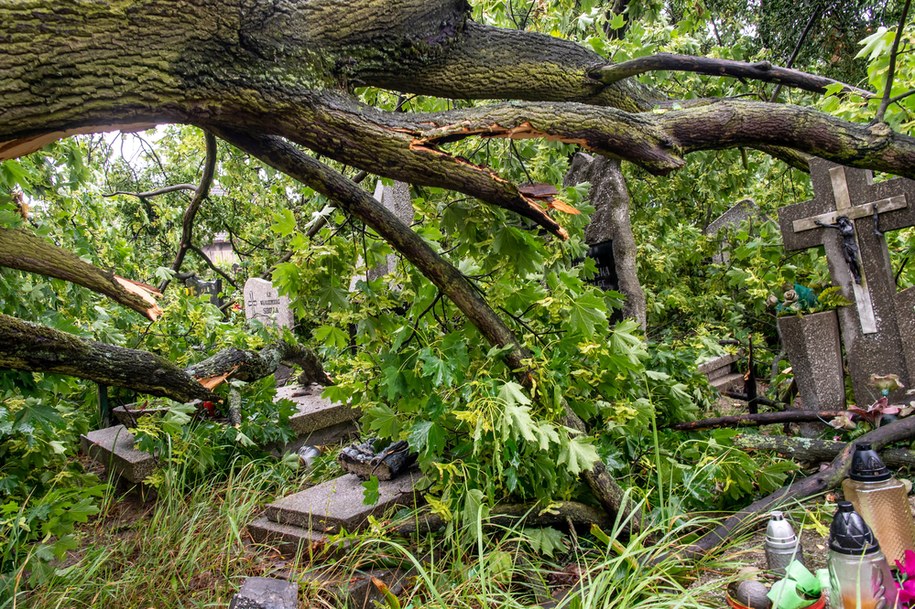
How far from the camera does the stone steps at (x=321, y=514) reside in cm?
333

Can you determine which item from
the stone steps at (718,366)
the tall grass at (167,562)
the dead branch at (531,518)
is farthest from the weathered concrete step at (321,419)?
the stone steps at (718,366)

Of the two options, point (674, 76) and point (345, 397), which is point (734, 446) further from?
point (674, 76)

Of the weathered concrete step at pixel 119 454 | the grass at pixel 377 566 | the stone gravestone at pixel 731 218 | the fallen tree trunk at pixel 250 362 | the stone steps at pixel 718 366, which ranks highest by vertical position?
the stone gravestone at pixel 731 218

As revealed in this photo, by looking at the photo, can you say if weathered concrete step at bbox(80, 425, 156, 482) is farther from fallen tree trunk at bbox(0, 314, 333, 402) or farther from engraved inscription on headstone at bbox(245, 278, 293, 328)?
engraved inscription on headstone at bbox(245, 278, 293, 328)

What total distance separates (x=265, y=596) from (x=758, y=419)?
3.37m

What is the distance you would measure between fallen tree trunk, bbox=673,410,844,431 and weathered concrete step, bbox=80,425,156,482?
3.82 m

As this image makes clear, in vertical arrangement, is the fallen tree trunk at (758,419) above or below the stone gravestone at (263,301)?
below

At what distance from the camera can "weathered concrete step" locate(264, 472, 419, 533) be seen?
3.37m

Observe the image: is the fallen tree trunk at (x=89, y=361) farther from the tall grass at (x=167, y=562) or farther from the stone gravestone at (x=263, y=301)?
the stone gravestone at (x=263, y=301)

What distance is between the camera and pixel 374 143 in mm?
2131

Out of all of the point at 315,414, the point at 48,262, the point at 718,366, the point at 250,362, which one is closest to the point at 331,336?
the point at 48,262

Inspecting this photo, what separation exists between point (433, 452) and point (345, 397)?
82cm

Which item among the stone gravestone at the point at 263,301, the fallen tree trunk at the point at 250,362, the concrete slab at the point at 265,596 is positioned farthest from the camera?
the stone gravestone at the point at 263,301

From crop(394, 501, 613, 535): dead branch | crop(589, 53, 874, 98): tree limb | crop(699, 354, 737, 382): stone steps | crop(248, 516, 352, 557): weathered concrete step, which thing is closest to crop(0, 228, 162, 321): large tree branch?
crop(248, 516, 352, 557): weathered concrete step
